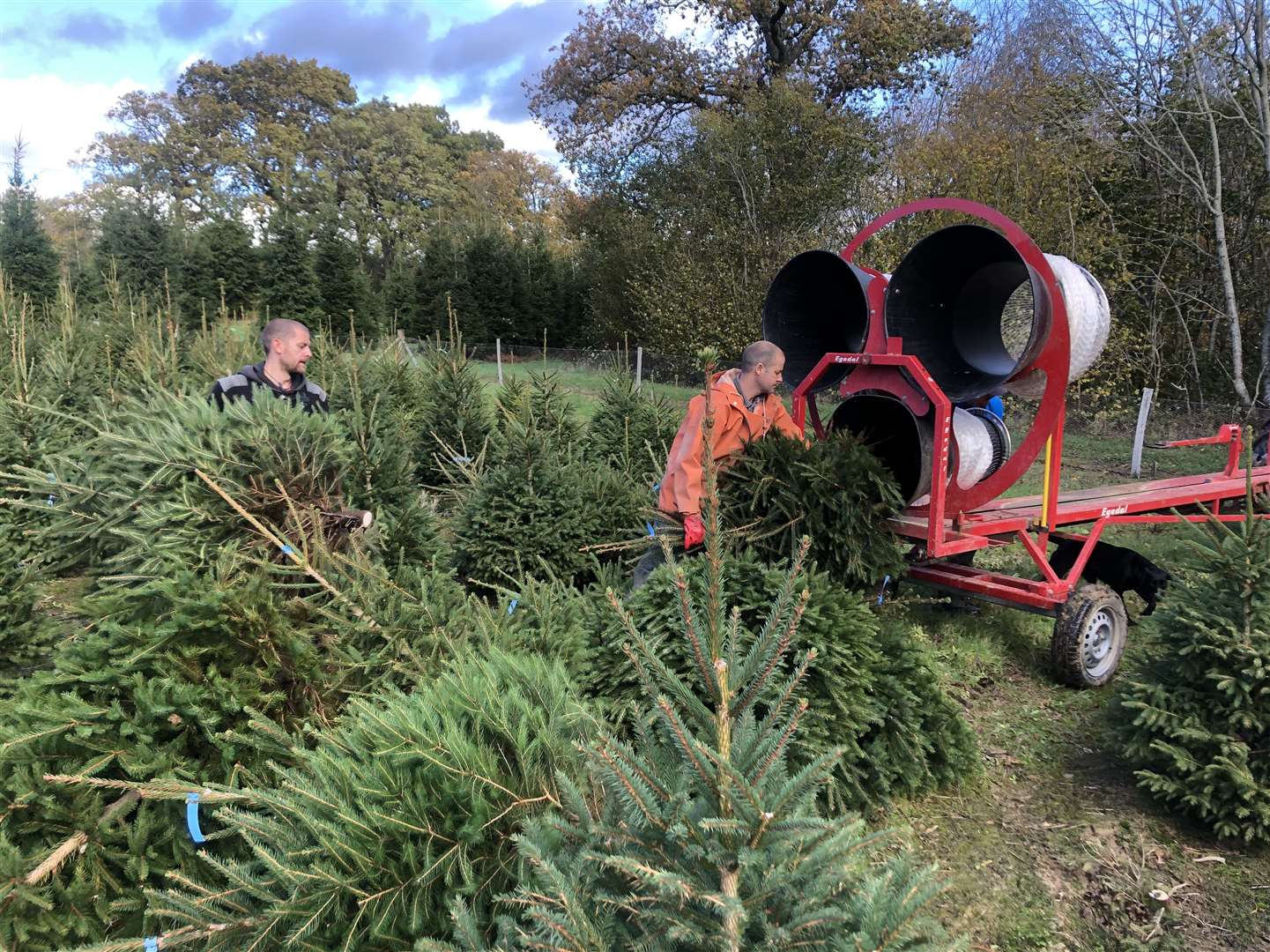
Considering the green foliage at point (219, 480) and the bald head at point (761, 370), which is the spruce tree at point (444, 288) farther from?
the green foliage at point (219, 480)

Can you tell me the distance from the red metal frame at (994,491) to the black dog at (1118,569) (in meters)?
0.28

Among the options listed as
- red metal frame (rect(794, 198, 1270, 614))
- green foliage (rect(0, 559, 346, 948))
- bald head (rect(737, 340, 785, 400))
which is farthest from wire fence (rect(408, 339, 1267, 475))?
green foliage (rect(0, 559, 346, 948))

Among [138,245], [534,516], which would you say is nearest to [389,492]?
[534,516]

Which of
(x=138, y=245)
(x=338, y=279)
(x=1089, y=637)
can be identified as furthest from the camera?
(x=338, y=279)

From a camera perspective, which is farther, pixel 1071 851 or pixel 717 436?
pixel 717 436

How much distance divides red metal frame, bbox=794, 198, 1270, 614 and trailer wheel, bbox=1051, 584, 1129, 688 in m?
0.11

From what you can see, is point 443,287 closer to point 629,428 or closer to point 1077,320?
point 629,428

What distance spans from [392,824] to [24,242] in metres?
27.7

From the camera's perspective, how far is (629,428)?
7539 millimetres

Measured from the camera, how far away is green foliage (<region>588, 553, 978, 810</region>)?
2.94 metres

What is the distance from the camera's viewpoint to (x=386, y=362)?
9453mm

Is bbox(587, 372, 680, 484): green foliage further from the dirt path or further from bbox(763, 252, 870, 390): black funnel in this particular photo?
the dirt path

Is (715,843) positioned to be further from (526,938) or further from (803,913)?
(526,938)

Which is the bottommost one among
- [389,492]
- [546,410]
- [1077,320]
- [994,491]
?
[389,492]
